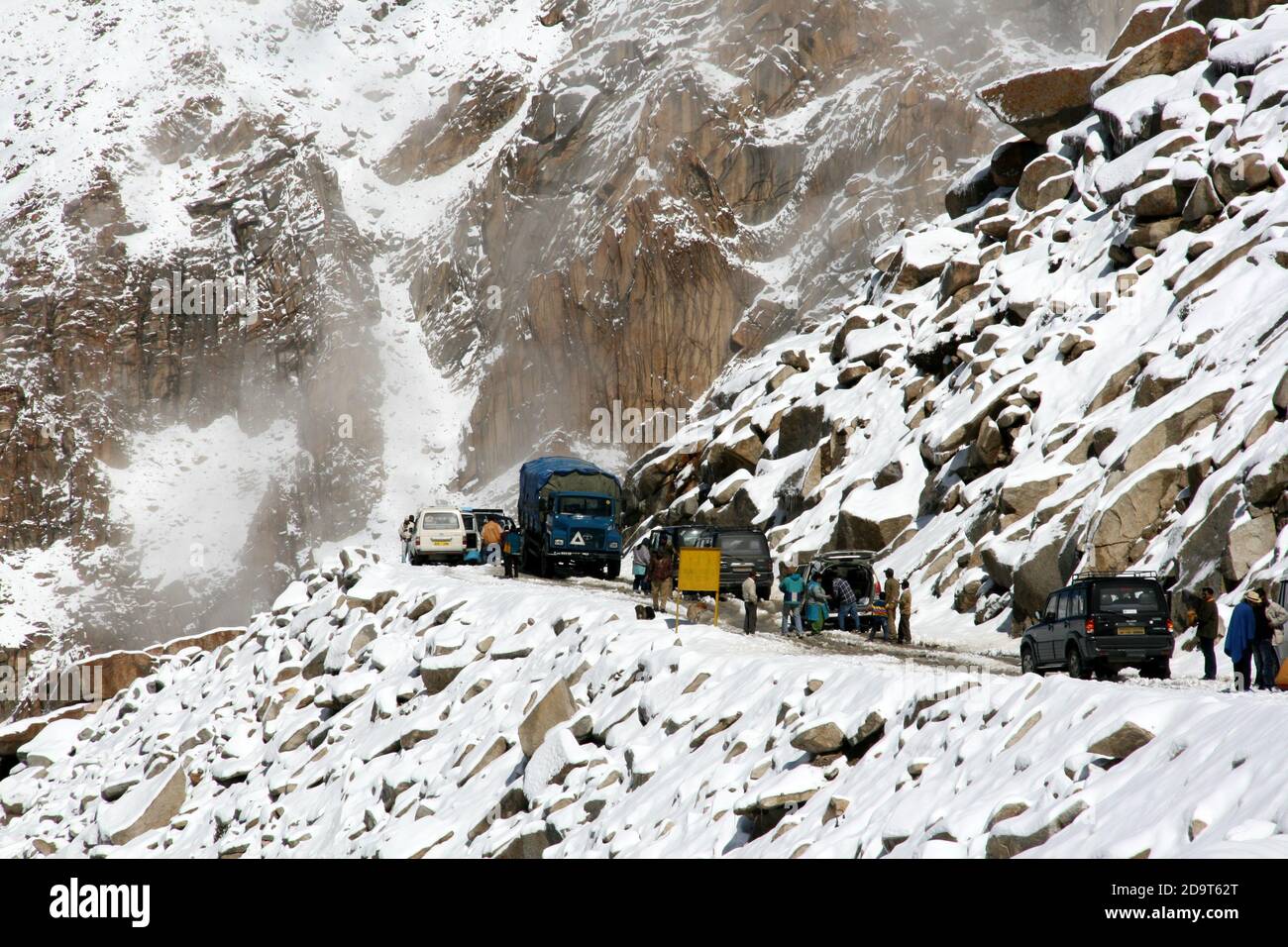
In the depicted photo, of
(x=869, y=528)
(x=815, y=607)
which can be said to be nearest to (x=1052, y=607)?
(x=815, y=607)

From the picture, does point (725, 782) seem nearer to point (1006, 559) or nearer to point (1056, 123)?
point (1006, 559)

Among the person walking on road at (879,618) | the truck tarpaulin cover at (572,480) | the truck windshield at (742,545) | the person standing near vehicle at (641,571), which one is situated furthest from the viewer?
the truck tarpaulin cover at (572,480)

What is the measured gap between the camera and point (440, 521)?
42.3 meters

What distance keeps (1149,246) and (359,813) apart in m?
26.9

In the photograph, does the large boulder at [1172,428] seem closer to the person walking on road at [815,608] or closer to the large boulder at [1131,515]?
the large boulder at [1131,515]

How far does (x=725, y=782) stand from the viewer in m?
14.1

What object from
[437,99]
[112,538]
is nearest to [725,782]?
[112,538]

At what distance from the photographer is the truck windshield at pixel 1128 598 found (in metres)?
18.0

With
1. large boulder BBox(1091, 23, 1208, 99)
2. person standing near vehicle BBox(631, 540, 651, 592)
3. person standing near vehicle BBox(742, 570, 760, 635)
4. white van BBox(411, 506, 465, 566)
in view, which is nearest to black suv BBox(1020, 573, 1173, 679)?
person standing near vehicle BBox(742, 570, 760, 635)

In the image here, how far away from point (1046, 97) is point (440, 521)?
28062 mm

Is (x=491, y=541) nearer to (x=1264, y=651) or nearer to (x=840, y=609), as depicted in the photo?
(x=840, y=609)

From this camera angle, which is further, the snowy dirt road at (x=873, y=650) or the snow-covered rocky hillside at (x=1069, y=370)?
the snow-covered rocky hillside at (x=1069, y=370)

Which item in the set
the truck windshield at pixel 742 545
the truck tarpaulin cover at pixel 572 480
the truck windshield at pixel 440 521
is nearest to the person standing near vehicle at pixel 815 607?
the truck windshield at pixel 742 545

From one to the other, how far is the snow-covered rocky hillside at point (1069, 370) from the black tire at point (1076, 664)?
196 inches
